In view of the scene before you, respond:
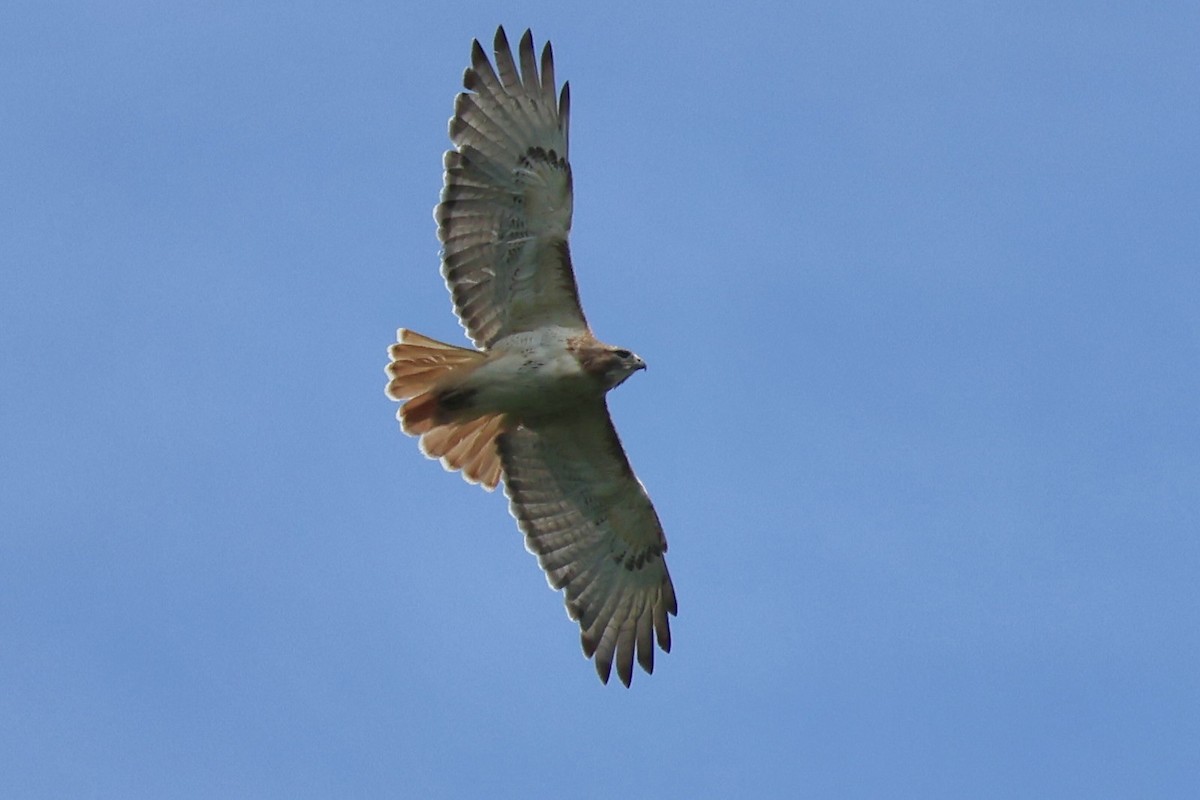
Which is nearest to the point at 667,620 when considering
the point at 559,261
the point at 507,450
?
the point at 507,450

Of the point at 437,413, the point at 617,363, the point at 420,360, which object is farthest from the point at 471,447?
the point at 617,363

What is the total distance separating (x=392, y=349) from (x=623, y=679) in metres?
3.09

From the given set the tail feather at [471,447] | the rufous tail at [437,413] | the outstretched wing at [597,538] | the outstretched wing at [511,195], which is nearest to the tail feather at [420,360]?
the rufous tail at [437,413]

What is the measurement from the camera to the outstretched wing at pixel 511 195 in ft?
56.3

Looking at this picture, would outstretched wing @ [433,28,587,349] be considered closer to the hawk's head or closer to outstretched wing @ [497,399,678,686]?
the hawk's head

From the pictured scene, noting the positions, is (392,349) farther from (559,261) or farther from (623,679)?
(623,679)

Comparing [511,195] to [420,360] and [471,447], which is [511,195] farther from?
[471,447]

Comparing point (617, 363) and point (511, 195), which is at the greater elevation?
point (511, 195)

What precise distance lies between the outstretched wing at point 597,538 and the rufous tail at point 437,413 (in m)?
0.15

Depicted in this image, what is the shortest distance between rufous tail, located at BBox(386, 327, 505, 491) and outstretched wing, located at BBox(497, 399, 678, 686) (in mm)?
150

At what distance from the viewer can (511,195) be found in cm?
1717

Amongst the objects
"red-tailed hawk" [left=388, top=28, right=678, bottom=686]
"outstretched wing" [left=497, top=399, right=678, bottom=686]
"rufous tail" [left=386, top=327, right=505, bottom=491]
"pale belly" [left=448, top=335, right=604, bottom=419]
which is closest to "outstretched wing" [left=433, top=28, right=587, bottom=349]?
"red-tailed hawk" [left=388, top=28, right=678, bottom=686]

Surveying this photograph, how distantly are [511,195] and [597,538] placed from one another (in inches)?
111

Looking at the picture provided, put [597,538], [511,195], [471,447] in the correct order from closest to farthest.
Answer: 1. [511,195]
2. [471,447]
3. [597,538]
